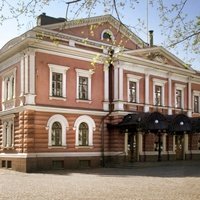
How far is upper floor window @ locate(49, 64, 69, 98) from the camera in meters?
Result: 24.1

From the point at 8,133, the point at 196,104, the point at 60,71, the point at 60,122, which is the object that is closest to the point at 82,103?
the point at 60,122

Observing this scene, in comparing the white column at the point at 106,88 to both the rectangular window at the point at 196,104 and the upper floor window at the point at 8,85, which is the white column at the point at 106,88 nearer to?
the upper floor window at the point at 8,85

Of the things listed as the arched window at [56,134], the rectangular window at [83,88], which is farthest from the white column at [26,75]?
the rectangular window at [83,88]

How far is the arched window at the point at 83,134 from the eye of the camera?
83.8 feet

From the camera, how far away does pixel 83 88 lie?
26.0 meters

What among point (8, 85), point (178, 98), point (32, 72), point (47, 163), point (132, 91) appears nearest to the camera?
point (32, 72)

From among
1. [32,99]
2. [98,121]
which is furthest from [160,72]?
[32,99]

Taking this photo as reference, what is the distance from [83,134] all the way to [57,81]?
3836 mm

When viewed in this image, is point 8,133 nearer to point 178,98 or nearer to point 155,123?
point 155,123

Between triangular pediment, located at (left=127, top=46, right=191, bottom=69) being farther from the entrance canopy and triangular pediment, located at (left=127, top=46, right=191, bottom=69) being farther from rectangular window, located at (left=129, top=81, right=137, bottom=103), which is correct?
the entrance canopy

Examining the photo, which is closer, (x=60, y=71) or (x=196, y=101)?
(x=60, y=71)

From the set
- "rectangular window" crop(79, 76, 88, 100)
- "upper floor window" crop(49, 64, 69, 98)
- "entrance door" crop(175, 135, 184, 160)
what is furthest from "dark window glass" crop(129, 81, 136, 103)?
"entrance door" crop(175, 135, 184, 160)

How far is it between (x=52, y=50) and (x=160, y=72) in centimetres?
941

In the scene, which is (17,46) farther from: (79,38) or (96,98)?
(96,98)
